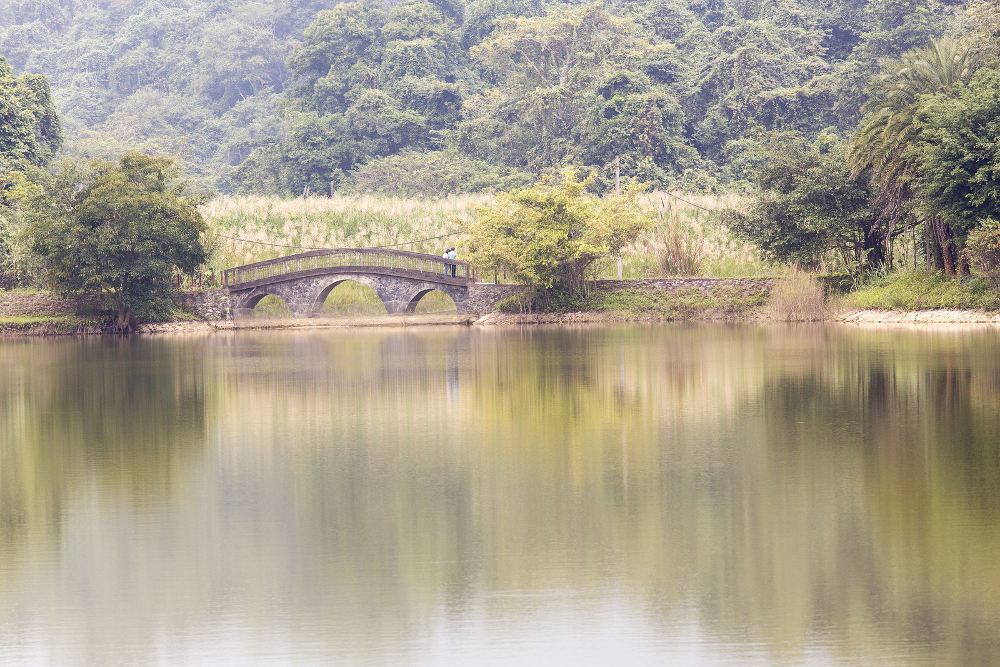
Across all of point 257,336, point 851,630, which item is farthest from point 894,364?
point 257,336

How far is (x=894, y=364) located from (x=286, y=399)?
35.7ft

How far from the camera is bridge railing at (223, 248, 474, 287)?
155ft

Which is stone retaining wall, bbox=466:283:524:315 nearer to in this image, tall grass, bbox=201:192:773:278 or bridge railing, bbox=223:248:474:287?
bridge railing, bbox=223:248:474:287

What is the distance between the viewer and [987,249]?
3325 centimetres

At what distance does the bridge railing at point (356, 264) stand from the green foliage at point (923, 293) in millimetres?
14829

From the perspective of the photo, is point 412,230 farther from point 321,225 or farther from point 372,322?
point 372,322

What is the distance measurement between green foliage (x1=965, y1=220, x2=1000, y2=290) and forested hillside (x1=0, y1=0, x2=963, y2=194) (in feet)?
88.5

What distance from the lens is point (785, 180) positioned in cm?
4159

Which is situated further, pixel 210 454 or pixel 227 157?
pixel 227 157

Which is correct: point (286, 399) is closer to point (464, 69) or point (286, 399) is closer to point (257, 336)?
point (257, 336)

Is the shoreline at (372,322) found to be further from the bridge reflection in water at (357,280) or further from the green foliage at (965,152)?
the green foliage at (965,152)

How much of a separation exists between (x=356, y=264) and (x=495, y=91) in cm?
3180

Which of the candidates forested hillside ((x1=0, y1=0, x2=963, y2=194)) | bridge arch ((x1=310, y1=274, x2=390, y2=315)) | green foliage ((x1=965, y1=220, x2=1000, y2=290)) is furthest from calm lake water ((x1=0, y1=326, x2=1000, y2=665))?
forested hillside ((x1=0, y1=0, x2=963, y2=194))

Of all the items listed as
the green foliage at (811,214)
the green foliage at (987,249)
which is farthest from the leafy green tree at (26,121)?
the green foliage at (987,249)
